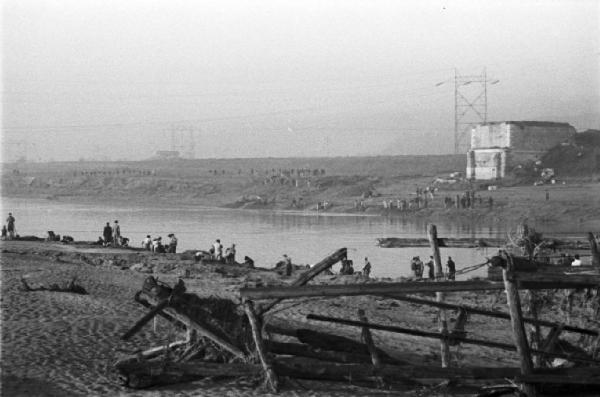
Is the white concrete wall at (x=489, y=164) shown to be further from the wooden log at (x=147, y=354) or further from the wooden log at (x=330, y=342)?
the wooden log at (x=147, y=354)

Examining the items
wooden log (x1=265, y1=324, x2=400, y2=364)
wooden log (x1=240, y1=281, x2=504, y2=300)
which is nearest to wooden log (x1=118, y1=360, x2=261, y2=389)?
wooden log (x1=265, y1=324, x2=400, y2=364)

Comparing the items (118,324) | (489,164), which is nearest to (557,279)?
(118,324)

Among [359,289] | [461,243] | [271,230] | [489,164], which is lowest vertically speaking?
[271,230]

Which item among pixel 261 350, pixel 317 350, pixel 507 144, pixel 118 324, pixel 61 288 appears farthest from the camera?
pixel 507 144

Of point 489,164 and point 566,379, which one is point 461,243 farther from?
point 489,164

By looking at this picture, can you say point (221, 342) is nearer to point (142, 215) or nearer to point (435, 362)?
point (435, 362)

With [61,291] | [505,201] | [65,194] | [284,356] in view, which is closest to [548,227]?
[505,201]
